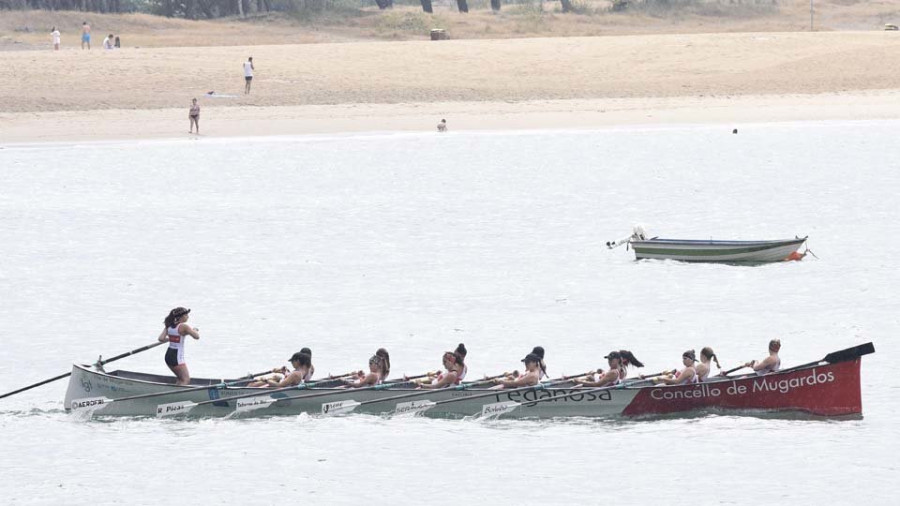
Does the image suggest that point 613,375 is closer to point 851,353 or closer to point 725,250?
point 851,353

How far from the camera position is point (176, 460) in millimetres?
21156

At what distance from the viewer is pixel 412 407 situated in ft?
73.5

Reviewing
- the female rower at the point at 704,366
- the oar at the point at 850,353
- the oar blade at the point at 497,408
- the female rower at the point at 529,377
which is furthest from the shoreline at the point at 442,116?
the oar at the point at 850,353

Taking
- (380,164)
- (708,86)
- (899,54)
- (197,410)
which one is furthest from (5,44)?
(197,410)

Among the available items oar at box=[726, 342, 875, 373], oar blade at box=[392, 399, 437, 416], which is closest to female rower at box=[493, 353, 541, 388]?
oar blade at box=[392, 399, 437, 416]

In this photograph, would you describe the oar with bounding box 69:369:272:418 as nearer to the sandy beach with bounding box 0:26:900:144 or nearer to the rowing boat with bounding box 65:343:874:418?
the rowing boat with bounding box 65:343:874:418

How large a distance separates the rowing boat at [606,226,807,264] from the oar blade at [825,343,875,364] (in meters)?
13.2

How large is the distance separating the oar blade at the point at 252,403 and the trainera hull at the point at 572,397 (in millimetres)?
68

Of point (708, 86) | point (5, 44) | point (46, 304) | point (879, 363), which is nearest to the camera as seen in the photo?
point (879, 363)

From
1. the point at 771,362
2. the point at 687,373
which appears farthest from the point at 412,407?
the point at 771,362

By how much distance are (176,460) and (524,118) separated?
1591 inches

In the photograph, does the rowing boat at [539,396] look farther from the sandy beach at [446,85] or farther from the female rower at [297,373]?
the sandy beach at [446,85]

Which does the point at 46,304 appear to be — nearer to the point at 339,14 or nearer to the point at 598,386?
the point at 598,386

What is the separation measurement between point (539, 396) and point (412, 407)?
1929mm
